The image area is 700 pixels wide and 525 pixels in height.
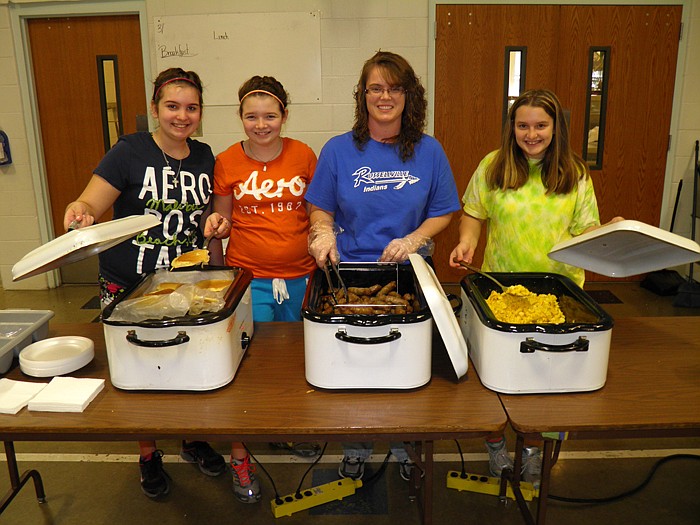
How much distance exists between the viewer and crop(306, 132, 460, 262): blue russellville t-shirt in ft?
6.60

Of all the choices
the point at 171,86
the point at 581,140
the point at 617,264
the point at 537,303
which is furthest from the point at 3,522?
the point at 581,140

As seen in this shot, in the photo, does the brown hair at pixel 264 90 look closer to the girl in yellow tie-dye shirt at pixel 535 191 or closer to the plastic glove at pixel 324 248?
the plastic glove at pixel 324 248

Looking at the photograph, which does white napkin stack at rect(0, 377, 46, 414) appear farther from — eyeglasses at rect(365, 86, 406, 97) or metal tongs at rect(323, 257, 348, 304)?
eyeglasses at rect(365, 86, 406, 97)

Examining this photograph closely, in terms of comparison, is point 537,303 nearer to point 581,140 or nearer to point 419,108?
point 419,108

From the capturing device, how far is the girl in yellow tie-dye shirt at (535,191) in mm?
1945

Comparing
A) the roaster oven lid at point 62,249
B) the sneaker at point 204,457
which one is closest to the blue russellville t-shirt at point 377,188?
the roaster oven lid at point 62,249

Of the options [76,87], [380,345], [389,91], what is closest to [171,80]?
[389,91]

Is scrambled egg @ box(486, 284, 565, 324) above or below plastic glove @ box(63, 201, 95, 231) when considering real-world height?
below

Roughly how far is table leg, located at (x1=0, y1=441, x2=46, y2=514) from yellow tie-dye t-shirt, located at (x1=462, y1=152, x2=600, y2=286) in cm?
182

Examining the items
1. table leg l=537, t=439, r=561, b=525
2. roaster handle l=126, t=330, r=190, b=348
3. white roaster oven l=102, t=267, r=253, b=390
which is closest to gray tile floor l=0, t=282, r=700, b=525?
table leg l=537, t=439, r=561, b=525

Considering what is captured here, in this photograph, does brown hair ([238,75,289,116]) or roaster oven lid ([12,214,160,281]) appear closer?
roaster oven lid ([12,214,160,281])

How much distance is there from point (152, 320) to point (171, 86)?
91 centimetres

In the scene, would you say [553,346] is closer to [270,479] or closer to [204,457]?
[270,479]

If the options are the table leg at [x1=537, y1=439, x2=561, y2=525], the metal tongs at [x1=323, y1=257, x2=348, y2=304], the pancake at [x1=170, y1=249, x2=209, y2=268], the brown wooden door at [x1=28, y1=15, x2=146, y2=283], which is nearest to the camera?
the table leg at [x1=537, y1=439, x2=561, y2=525]
